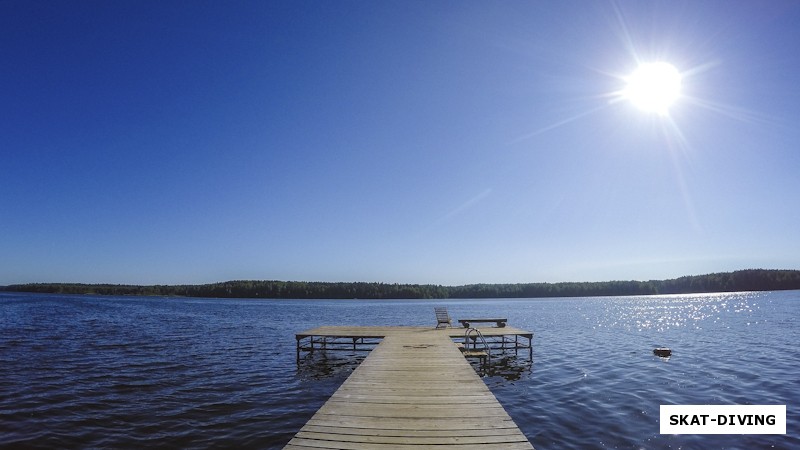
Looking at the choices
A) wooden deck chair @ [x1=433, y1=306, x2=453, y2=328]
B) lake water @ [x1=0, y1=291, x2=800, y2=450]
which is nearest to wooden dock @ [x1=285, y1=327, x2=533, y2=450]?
lake water @ [x1=0, y1=291, x2=800, y2=450]

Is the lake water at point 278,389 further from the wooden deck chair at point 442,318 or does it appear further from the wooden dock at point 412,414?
the wooden deck chair at point 442,318

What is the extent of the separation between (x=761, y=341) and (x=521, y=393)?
2521cm

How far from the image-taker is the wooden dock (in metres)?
6.44

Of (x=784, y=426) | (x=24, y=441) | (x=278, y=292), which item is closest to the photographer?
(x=24, y=441)

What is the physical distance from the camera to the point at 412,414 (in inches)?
315

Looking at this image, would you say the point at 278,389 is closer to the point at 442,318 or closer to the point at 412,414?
the point at 412,414

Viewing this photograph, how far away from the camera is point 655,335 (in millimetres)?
35125

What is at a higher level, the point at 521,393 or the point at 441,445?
the point at 441,445

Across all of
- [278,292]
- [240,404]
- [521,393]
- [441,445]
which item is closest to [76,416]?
[240,404]

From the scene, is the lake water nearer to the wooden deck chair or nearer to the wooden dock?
the wooden dock

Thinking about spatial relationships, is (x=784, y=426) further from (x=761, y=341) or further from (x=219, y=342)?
(x=219, y=342)

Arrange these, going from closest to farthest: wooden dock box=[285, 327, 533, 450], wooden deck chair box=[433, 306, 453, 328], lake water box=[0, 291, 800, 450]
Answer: wooden dock box=[285, 327, 533, 450], lake water box=[0, 291, 800, 450], wooden deck chair box=[433, 306, 453, 328]

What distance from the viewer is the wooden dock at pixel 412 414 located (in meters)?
6.44

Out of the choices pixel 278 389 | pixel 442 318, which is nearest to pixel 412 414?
pixel 278 389
